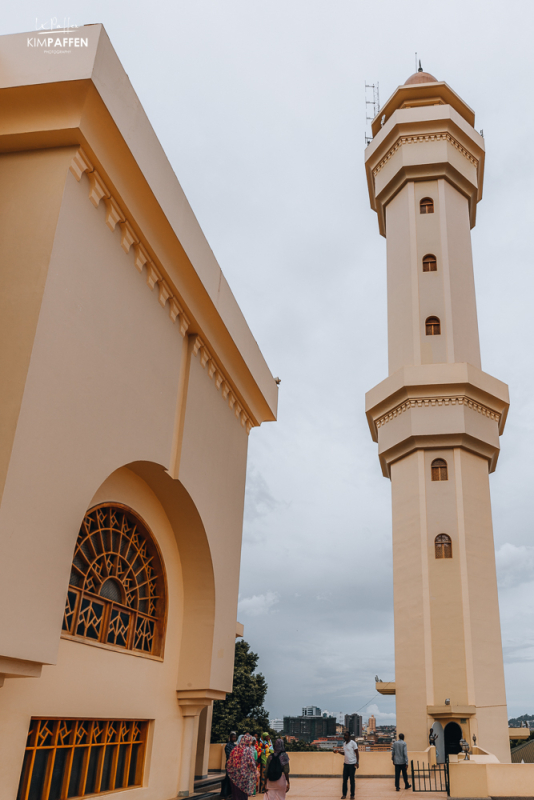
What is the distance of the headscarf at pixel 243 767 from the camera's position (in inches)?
311

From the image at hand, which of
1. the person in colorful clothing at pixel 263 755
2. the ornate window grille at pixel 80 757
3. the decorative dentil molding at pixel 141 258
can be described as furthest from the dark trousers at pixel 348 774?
the decorative dentil molding at pixel 141 258

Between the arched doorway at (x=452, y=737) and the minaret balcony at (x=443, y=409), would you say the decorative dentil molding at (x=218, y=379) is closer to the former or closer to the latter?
the minaret balcony at (x=443, y=409)

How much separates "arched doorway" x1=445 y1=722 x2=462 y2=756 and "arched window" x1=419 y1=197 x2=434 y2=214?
1666 cm

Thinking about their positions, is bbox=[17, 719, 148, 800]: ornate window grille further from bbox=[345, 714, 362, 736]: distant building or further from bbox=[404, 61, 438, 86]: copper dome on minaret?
bbox=[404, 61, 438, 86]: copper dome on minaret

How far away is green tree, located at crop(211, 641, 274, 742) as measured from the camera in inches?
1096

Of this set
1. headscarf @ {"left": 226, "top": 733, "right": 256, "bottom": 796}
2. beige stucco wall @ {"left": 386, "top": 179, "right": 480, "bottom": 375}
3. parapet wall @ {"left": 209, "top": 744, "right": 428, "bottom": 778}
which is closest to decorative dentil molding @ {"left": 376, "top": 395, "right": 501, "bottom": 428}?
beige stucco wall @ {"left": 386, "top": 179, "right": 480, "bottom": 375}

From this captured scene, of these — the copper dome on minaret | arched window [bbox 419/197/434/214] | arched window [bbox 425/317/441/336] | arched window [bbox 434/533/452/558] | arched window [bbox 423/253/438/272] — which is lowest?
arched window [bbox 434/533/452/558]

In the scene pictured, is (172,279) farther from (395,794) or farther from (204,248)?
(395,794)

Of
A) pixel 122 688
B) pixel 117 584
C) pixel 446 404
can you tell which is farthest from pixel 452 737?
pixel 117 584

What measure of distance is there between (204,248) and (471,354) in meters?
14.8

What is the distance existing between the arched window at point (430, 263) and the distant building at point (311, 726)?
6395cm

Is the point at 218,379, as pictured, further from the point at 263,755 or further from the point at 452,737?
the point at 452,737

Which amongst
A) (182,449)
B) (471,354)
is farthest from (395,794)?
(471,354)

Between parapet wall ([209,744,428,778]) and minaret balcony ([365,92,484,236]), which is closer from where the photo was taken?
parapet wall ([209,744,428,778])
